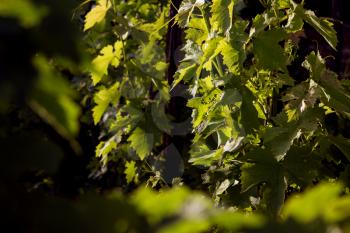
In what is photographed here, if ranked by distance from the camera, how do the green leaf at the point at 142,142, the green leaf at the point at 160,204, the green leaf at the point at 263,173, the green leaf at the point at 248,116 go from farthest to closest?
the green leaf at the point at 142,142
the green leaf at the point at 248,116
the green leaf at the point at 263,173
the green leaf at the point at 160,204

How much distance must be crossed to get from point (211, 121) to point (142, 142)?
369mm

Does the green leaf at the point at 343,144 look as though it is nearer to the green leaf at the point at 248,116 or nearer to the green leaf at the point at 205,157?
the green leaf at the point at 248,116

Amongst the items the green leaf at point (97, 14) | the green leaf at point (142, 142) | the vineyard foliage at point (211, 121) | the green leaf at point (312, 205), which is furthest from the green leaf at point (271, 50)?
the green leaf at point (312, 205)

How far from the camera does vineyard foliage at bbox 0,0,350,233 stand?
45 centimetres

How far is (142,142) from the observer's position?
6.29ft

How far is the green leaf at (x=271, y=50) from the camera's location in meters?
1.48

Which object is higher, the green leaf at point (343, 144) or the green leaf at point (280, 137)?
the green leaf at point (280, 137)

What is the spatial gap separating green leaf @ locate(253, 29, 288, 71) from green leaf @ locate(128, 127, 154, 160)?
54 cm

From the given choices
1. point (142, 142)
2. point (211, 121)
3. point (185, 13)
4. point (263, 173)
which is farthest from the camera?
point (142, 142)

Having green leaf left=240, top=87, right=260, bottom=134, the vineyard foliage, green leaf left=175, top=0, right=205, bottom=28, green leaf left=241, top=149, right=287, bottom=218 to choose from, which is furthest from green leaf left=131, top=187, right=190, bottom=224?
green leaf left=175, top=0, right=205, bottom=28

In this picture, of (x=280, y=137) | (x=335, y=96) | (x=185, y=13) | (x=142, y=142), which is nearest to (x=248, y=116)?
(x=280, y=137)

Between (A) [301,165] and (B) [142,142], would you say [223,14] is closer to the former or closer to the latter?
(A) [301,165]

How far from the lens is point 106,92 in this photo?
199cm

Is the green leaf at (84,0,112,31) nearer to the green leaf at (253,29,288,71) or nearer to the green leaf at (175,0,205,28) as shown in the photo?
the green leaf at (175,0,205,28)
